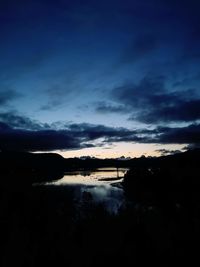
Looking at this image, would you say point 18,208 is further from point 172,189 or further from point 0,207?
point 172,189

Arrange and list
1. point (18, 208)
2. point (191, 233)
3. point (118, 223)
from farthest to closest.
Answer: point (18, 208) < point (118, 223) < point (191, 233)

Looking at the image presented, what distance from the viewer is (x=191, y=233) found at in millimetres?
14023

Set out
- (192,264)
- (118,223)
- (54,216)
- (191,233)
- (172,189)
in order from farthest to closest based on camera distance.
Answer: (172,189)
(54,216)
(118,223)
(191,233)
(192,264)

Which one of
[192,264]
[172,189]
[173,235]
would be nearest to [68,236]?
[173,235]

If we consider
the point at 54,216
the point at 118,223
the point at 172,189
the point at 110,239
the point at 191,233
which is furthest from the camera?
the point at 172,189

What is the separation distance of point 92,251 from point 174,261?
3.05m

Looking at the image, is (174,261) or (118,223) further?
(118,223)

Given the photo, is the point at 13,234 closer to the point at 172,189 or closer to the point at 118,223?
the point at 118,223

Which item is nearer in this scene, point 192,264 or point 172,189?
point 192,264

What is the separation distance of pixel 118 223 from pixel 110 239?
8.53 feet

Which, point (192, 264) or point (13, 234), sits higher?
point (13, 234)

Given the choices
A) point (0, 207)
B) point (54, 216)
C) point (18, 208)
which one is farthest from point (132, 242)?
point (18, 208)

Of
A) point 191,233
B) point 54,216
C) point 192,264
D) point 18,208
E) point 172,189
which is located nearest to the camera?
point 192,264

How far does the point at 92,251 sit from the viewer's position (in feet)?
39.4
